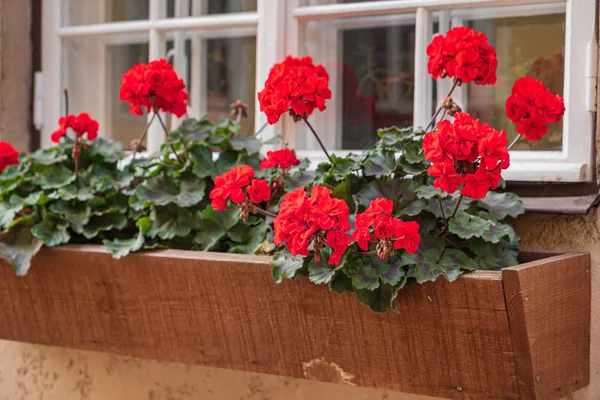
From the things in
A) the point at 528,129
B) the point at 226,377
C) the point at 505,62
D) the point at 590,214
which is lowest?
the point at 226,377

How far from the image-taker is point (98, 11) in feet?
7.95

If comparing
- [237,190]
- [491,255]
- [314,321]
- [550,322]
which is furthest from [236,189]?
[550,322]

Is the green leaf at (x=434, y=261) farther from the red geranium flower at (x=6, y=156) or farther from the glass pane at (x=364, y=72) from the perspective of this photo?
the red geranium flower at (x=6, y=156)

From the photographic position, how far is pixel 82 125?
1.94 meters

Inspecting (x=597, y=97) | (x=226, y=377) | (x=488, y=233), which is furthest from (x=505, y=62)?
(x=226, y=377)

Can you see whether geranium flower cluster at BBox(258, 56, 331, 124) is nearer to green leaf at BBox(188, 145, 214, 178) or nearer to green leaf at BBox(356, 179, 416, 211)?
green leaf at BBox(356, 179, 416, 211)

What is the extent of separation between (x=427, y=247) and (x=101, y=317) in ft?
2.35

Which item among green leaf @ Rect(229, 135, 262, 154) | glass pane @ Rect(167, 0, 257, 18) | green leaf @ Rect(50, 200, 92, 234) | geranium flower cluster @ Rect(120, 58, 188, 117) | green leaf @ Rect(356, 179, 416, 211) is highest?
glass pane @ Rect(167, 0, 257, 18)

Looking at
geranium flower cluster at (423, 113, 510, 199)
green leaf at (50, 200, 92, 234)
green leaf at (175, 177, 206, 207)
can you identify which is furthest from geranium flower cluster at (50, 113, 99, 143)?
geranium flower cluster at (423, 113, 510, 199)

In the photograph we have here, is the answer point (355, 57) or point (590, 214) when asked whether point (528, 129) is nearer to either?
point (590, 214)

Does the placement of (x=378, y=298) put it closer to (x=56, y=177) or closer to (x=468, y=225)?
(x=468, y=225)

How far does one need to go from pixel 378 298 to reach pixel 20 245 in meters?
0.86

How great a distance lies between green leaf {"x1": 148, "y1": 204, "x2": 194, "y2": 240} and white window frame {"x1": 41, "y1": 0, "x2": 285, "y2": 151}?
1.14 ft

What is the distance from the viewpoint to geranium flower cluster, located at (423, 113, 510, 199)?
129 centimetres
